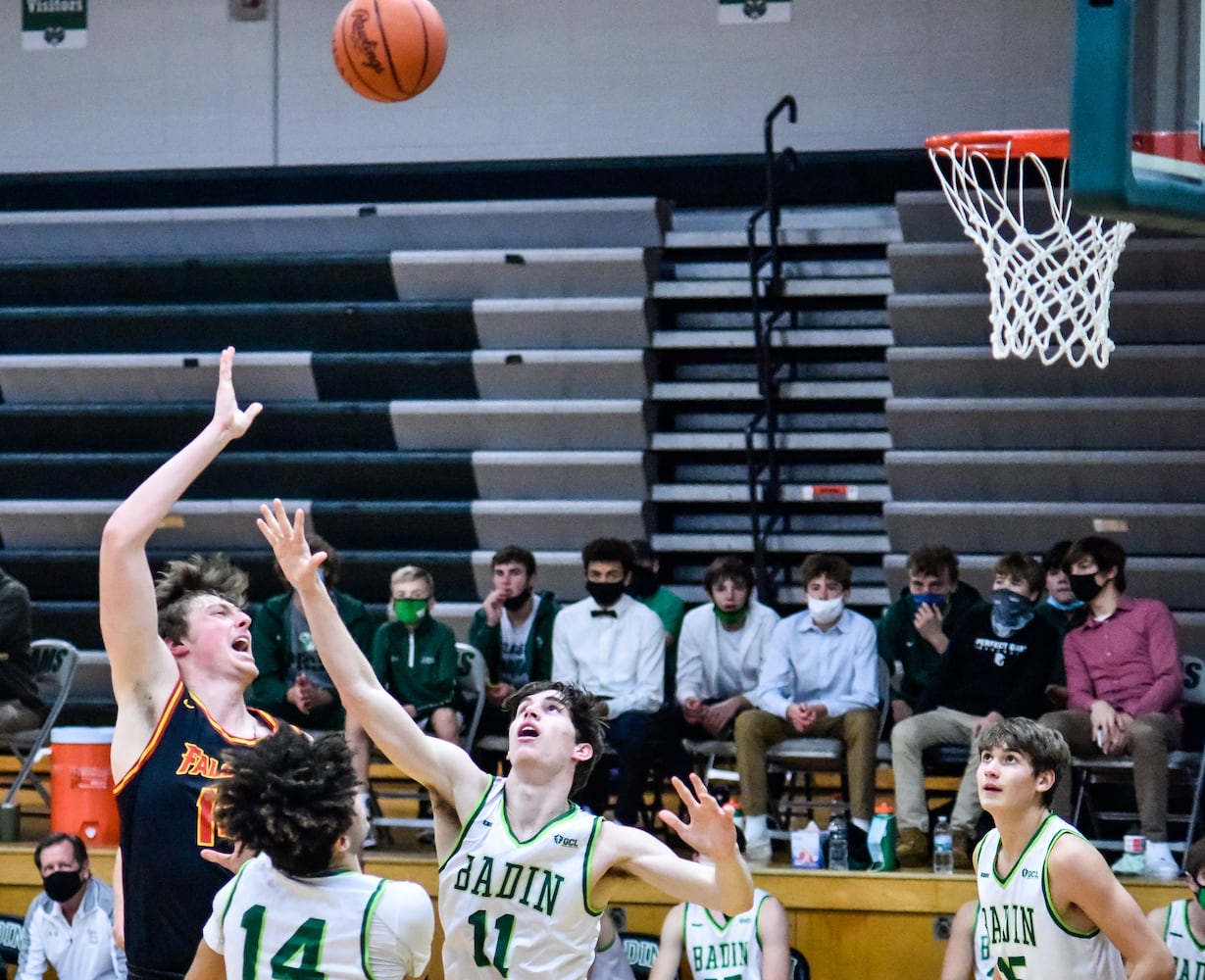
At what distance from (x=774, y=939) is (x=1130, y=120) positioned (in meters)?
3.62

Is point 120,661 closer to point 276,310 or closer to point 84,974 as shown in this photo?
point 84,974

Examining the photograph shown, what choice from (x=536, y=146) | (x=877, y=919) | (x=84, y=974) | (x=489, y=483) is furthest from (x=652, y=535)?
(x=84, y=974)

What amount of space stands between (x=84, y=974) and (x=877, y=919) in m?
3.33

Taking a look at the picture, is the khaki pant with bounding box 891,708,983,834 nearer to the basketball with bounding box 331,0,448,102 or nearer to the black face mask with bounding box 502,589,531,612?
the black face mask with bounding box 502,589,531,612

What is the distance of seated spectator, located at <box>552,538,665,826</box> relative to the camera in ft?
26.0

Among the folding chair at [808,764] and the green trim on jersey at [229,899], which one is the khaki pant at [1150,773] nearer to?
the folding chair at [808,764]

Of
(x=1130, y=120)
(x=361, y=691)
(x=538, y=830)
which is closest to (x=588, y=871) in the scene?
(x=538, y=830)

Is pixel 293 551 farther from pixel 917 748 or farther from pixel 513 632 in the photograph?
pixel 513 632

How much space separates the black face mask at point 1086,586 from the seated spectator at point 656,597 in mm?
1913

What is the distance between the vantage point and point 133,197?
12008 millimetres

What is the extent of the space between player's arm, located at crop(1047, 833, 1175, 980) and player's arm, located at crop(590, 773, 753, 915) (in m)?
1.16

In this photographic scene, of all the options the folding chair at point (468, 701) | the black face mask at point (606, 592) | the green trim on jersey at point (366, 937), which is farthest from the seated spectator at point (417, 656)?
the green trim on jersey at point (366, 937)

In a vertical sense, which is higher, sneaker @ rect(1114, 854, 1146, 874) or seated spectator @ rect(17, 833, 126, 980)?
sneaker @ rect(1114, 854, 1146, 874)

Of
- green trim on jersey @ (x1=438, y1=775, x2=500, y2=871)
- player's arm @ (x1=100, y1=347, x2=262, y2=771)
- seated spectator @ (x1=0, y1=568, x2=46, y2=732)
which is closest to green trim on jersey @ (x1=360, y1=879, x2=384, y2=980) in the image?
green trim on jersey @ (x1=438, y1=775, x2=500, y2=871)
